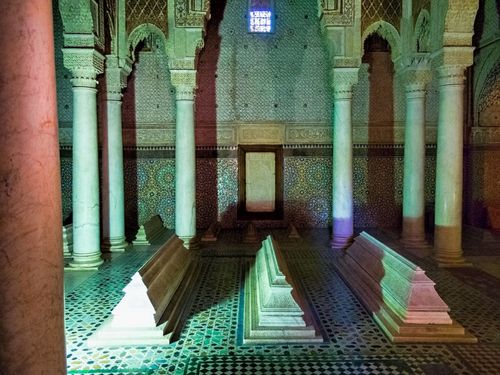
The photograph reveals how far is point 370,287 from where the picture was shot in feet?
14.7

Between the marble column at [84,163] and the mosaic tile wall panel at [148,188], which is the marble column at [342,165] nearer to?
the mosaic tile wall panel at [148,188]

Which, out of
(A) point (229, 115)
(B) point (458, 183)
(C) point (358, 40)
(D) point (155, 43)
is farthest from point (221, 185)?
(B) point (458, 183)

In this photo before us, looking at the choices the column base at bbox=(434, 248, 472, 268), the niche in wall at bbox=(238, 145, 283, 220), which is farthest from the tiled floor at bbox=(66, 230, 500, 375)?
the niche in wall at bbox=(238, 145, 283, 220)

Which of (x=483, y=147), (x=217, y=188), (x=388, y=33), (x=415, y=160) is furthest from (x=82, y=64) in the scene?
(x=483, y=147)

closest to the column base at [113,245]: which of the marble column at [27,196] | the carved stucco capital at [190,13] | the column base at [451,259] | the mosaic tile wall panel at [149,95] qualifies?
the mosaic tile wall panel at [149,95]

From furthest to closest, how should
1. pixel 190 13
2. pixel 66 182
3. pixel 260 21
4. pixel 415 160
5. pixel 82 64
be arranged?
1. pixel 260 21
2. pixel 66 182
3. pixel 415 160
4. pixel 190 13
5. pixel 82 64

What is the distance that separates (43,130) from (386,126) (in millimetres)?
8286

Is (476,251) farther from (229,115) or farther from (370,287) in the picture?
(229,115)

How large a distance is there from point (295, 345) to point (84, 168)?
12.8 feet

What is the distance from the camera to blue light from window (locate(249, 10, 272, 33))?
862 centimetres

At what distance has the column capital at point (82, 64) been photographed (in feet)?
18.2

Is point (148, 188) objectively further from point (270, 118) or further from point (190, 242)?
point (270, 118)

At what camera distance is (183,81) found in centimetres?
674

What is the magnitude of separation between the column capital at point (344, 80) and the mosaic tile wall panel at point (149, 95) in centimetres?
369
